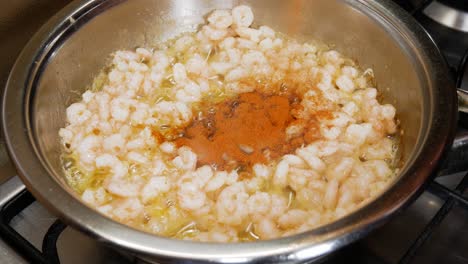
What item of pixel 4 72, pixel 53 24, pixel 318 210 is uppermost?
pixel 53 24

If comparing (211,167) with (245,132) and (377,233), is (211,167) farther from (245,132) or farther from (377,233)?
(377,233)

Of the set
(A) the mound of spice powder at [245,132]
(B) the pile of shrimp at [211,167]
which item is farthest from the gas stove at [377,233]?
(A) the mound of spice powder at [245,132]

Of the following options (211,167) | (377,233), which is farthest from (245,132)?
(377,233)

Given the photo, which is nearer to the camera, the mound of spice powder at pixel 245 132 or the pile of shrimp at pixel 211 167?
the pile of shrimp at pixel 211 167

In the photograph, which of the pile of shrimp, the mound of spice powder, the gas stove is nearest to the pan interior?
the pile of shrimp

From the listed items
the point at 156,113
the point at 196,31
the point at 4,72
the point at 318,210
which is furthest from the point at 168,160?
the point at 4,72

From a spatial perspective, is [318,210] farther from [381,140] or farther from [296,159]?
[381,140]

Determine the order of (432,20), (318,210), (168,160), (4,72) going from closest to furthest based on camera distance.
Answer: (318,210) → (168,160) → (4,72) → (432,20)

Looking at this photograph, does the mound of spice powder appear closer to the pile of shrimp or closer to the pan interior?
the pile of shrimp

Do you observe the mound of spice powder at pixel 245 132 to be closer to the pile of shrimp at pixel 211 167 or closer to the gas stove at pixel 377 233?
the pile of shrimp at pixel 211 167

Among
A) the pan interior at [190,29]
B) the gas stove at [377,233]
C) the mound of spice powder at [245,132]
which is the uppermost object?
the pan interior at [190,29]
